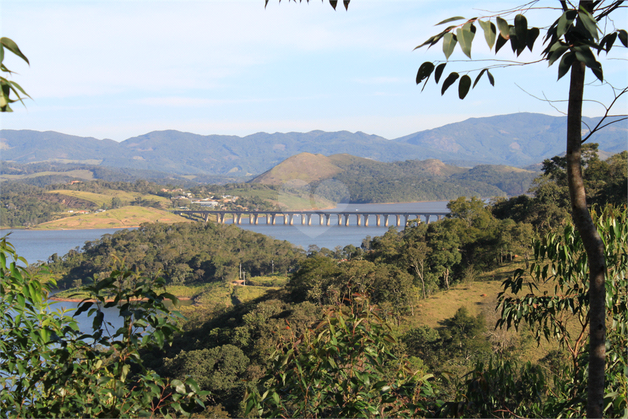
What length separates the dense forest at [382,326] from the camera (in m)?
1.63

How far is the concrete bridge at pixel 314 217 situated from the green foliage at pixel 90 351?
5900 cm

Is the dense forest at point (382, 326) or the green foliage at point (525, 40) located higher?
the green foliage at point (525, 40)

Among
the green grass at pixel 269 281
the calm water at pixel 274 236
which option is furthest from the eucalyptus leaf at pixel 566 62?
the calm water at pixel 274 236

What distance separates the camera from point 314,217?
Answer: 2813 inches

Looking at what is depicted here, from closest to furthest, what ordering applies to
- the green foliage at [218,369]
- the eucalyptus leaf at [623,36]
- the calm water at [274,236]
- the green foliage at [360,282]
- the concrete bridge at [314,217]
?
the eucalyptus leaf at [623,36] → the green foliage at [218,369] → the green foliage at [360,282] → the calm water at [274,236] → the concrete bridge at [314,217]

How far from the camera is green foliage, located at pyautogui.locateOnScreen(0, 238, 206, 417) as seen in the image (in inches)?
54.7

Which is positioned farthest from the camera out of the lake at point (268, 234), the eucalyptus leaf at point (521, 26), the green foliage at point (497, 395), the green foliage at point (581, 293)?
the lake at point (268, 234)

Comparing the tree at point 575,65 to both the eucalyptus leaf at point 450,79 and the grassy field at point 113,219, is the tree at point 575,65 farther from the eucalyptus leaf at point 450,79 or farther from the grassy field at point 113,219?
the grassy field at point 113,219

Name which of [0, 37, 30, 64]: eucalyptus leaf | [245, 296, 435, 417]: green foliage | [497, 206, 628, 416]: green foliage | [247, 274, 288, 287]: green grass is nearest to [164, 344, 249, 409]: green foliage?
[497, 206, 628, 416]: green foliage

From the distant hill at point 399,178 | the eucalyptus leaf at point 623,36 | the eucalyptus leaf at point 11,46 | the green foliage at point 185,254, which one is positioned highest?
the distant hill at point 399,178

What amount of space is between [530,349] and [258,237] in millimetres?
37884

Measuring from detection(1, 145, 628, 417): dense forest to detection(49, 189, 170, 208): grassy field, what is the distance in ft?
124

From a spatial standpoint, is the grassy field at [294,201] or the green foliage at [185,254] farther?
the grassy field at [294,201]

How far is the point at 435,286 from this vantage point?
19.0m
